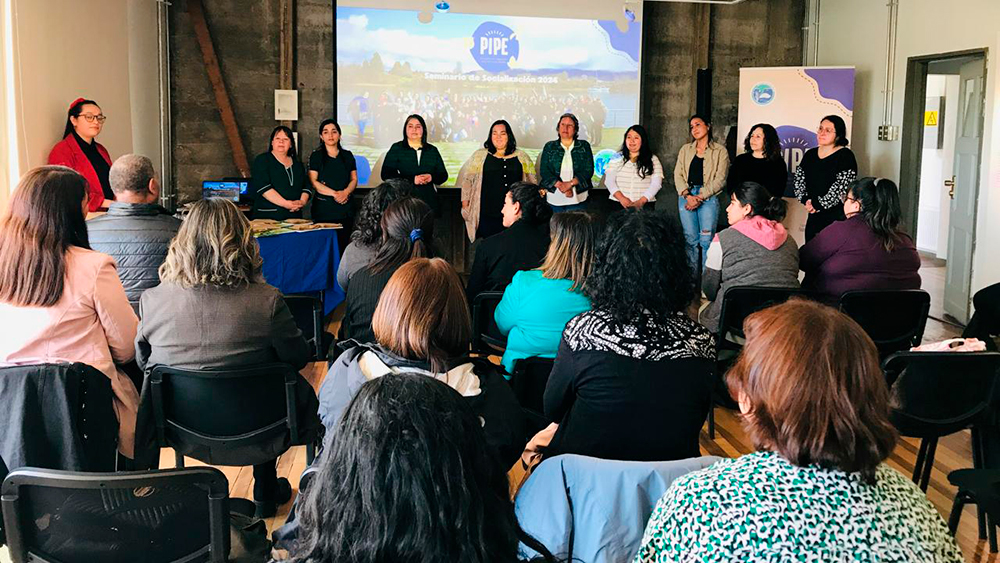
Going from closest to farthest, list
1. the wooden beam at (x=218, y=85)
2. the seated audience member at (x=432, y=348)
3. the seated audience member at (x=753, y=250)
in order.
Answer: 1. the seated audience member at (x=432, y=348)
2. the seated audience member at (x=753, y=250)
3. the wooden beam at (x=218, y=85)

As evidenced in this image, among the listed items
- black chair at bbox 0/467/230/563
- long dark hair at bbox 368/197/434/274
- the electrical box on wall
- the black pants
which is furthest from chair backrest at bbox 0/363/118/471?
the electrical box on wall

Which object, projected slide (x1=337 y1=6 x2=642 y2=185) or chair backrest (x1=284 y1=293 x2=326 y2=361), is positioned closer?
chair backrest (x1=284 y1=293 x2=326 y2=361)

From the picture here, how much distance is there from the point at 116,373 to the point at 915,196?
685 centimetres

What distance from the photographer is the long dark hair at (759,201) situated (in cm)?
437

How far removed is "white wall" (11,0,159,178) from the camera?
4.99 metres

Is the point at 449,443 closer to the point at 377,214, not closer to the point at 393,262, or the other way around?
the point at 393,262

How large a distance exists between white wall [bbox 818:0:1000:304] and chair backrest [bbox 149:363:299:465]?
5642 mm

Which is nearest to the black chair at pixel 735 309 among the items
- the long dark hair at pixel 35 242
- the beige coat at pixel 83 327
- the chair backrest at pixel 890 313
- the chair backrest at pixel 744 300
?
the chair backrest at pixel 744 300

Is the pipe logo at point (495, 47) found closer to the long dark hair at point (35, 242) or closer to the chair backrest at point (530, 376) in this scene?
the chair backrest at point (530, 376)

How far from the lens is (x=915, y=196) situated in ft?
24.8

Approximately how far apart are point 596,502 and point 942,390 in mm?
1997

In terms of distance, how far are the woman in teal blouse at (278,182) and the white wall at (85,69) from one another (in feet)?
3.42

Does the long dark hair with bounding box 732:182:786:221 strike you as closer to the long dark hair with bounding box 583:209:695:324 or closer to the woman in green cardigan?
the long dark hair with bounding box 583:209:695:324

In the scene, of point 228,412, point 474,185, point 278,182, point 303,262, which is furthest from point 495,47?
point 228,412
